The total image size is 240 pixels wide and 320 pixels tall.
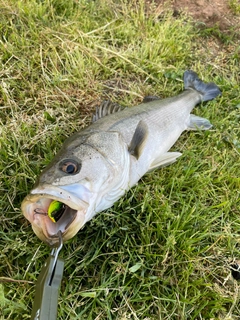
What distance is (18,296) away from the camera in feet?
6.97

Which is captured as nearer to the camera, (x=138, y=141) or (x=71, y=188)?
(x=71, y=188)

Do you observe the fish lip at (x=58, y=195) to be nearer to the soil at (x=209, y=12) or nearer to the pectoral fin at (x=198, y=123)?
the pectoral fin at (x=198, y=123)

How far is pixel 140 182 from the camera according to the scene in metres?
2.77

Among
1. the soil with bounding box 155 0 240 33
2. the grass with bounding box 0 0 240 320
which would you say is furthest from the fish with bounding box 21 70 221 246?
the soil with bounding box 155 0 240 33

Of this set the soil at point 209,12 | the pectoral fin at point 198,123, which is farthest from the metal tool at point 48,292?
the soil at point 209,12

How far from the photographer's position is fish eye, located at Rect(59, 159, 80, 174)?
2.04 metres

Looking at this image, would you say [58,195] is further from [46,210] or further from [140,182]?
[140,182]

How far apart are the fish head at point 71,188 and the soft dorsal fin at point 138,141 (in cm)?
23

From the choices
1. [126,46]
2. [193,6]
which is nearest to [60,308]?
[126,46]

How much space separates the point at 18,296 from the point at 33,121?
1.54 m

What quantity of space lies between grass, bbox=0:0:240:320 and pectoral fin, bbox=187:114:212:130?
0.08 meters

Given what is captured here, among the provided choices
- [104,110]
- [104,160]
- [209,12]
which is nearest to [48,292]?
[104,160]

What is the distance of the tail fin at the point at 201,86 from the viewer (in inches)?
142

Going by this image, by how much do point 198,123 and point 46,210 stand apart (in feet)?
6.51
